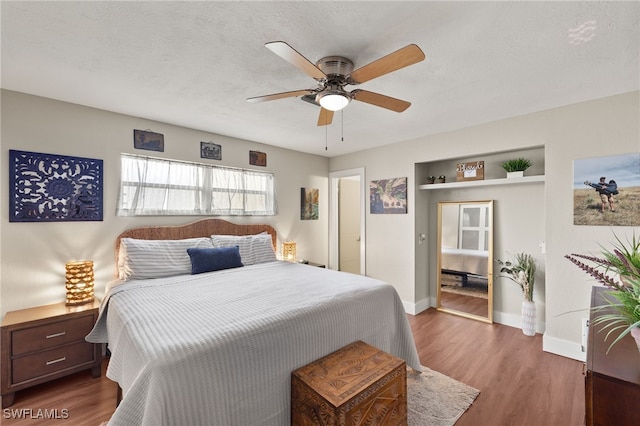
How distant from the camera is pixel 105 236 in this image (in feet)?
9.52

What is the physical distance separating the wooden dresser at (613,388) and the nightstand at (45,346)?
10.6 ft

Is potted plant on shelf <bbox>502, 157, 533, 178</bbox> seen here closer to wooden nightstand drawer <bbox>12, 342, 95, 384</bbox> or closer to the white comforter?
the white comforter

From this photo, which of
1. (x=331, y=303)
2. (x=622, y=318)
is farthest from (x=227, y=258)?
(x=622, y=318)

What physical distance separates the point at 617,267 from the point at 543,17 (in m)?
1.36

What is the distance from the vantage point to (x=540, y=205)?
334 cm

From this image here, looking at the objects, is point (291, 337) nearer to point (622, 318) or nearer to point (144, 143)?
point (622, 318)

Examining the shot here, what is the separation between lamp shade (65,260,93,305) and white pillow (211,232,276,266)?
1180mm

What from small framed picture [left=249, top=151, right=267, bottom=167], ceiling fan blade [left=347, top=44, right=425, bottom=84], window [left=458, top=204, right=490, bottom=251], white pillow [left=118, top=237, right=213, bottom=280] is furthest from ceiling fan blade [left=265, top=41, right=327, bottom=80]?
window [left=458, top=204, right=490, bottom=251]

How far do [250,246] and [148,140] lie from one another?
1.66 m

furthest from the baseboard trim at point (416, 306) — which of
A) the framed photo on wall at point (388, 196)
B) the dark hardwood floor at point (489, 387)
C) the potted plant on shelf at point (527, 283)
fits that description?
the framed photo on wall at point (388, 196)

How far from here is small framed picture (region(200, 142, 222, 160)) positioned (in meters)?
3.63

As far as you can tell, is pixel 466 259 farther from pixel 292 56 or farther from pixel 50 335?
pixel 50 335

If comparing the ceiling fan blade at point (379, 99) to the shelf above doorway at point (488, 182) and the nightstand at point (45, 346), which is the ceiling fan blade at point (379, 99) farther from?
the nightstand at point (45, 346)

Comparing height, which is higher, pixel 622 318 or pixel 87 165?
pixel 87 165
